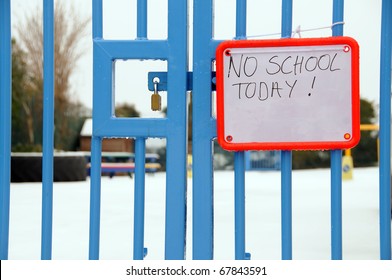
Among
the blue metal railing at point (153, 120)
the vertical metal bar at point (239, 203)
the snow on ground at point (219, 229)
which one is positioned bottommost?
the snow on ground at point (219, 229)

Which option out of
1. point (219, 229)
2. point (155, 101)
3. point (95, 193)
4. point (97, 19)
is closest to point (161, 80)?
point (155, 101)

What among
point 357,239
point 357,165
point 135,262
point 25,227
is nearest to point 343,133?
point 135,262

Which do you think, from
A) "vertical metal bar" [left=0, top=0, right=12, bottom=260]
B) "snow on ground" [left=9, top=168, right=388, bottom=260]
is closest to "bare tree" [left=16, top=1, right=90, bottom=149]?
"snow on ground" [left=9, top=168, right=388, bottom=260]

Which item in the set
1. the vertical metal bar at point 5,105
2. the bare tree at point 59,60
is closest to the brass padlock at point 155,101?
the vertical metal bar at point 5,105

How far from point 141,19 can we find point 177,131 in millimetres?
284

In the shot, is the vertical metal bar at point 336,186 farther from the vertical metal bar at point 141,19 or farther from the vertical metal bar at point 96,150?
the vertical metal bar at point 96,150

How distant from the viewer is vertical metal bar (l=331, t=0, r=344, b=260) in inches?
44.4

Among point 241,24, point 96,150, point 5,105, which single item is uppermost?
point 241,24

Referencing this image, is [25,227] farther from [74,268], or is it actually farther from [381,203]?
[381,203]

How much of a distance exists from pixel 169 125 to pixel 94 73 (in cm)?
22

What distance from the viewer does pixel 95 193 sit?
1.18 metres

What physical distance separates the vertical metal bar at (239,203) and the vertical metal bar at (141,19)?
1.20 feet

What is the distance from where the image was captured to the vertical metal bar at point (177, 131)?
1156mm

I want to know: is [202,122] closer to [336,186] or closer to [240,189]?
[240,189]
